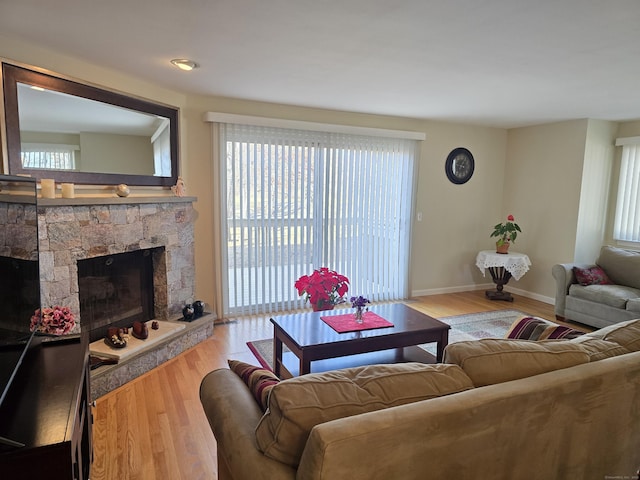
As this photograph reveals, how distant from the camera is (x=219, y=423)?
1.32 meters

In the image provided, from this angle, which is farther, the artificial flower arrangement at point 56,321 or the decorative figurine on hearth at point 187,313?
the decorative figurine on hearth at point 187,313

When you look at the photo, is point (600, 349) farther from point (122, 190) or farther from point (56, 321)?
point (122, 190)

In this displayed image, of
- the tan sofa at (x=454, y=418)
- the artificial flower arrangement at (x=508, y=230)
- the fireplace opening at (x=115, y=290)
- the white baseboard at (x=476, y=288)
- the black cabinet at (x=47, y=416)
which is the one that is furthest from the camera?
the white baseboard at (x=476, y=288)

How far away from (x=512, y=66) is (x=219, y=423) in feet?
9.40

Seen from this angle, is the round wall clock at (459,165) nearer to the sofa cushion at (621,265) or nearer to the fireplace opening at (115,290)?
the sofa cushion at (621,265)

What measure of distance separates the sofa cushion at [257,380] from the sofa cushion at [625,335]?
1428 millimetres

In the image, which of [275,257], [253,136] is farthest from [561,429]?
[253,136]

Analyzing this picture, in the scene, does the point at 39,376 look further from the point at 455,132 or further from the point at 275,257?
the point at 455,132

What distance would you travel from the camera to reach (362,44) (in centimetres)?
236

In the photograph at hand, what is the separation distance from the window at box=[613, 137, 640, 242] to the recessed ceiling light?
4.89 m

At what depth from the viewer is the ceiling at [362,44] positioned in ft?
6.22

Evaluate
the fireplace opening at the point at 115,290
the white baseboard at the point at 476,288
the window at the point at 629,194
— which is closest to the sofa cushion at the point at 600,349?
the fireplace opening at the point at 115,290

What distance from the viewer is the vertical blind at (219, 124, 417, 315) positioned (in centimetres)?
413

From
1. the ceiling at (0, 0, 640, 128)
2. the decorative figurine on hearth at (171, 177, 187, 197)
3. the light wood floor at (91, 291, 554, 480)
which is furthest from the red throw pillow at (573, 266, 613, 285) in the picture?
the decorative figurine on hearth at (171, 177, 187, 197)
